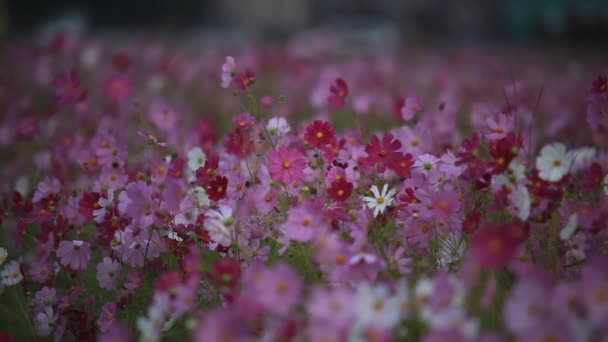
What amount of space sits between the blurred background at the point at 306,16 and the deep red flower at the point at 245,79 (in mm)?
10132

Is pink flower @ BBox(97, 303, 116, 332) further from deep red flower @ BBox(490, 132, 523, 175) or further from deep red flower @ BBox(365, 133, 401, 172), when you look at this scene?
deep red flower @ BBox(490, 132, 523, 175)

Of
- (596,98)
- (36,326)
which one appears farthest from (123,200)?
(596,98)

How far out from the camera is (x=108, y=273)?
143cm

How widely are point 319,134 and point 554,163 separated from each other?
62 centimetres

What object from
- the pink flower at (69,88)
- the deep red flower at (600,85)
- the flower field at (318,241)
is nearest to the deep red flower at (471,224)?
the flower field at (318,241)

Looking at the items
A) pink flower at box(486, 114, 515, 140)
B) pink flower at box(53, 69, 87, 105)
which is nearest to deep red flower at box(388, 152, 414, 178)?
pink flower at box(486, 114, 515, 140)

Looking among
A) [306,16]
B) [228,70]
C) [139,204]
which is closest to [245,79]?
[228,70]

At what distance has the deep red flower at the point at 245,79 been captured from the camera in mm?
1673

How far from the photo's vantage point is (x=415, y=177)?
1507mm

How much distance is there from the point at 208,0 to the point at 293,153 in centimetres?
1648

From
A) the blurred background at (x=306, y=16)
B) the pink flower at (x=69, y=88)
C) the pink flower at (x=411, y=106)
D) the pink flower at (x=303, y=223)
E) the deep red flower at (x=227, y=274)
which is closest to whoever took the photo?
the deep red flower at (x=227, y=274)

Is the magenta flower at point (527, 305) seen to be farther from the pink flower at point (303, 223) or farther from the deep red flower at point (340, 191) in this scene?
the deep red flower at point (340, 191)

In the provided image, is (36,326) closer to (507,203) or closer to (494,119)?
(507,203)

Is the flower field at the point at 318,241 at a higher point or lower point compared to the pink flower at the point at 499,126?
lower
